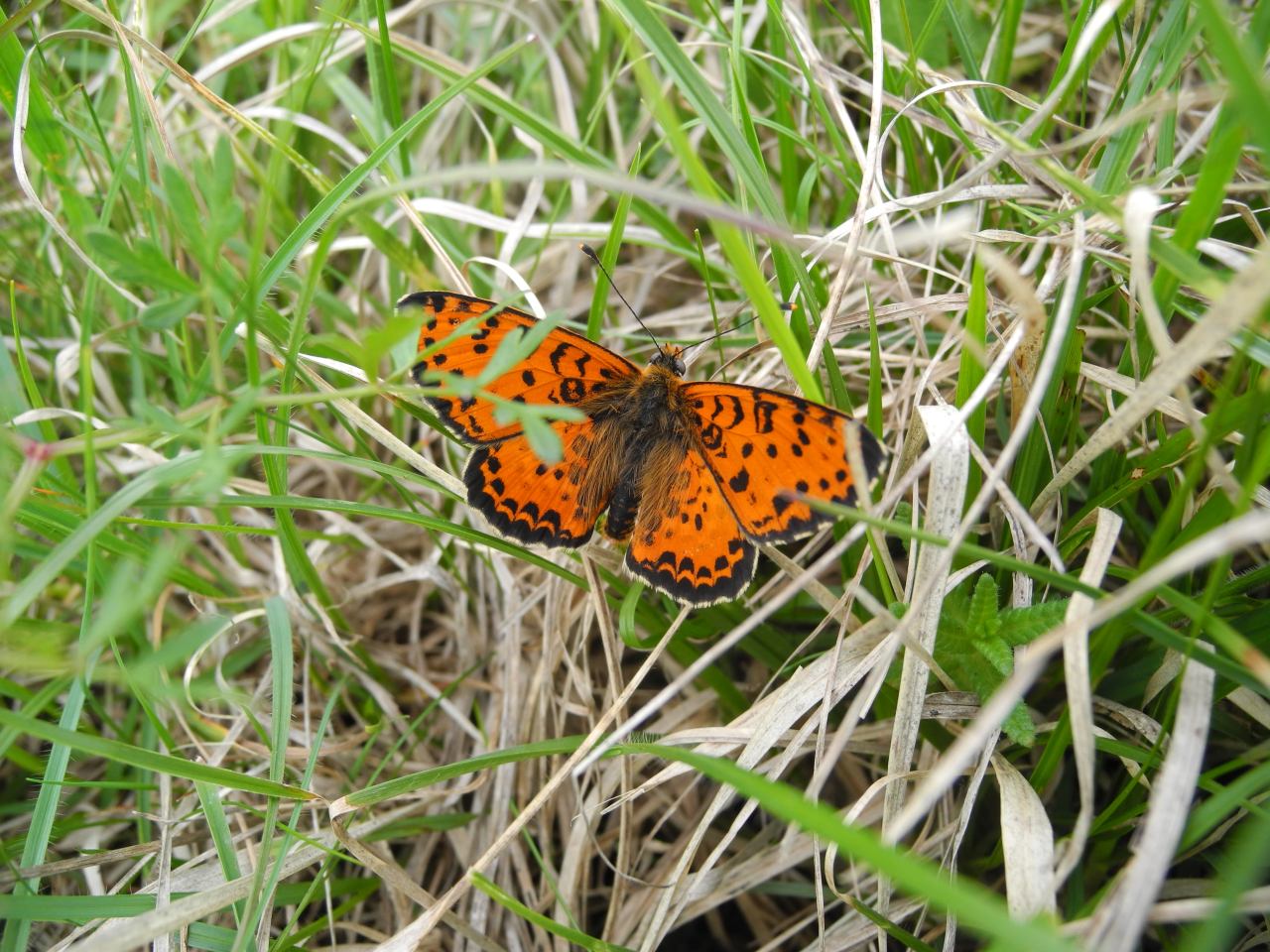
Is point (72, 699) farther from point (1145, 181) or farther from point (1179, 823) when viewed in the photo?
point (1145, 181)

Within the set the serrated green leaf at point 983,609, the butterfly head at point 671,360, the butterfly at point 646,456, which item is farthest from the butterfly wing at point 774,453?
the serrated green leaf at point 983,609

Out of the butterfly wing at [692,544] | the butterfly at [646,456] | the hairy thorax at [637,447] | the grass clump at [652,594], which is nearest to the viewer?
the grass clump at [652,594]

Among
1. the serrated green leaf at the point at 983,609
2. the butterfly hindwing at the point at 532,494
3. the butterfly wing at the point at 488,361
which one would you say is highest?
the butterfly wing at the point at 488,361

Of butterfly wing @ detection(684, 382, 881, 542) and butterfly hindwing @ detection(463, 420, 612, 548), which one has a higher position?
butterfly wing @ detection(684, 382, 881, 542)

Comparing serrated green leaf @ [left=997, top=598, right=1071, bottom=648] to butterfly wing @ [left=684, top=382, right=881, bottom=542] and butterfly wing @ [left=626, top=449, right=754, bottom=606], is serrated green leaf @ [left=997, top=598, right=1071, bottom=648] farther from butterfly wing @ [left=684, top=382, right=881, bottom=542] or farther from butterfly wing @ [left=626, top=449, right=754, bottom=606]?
butterfly wing @ [left=626, top=449, right=754, bottom=606]

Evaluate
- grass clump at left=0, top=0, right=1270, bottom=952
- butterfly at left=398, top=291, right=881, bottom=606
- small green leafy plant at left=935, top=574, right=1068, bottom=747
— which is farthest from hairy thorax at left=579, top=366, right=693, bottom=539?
small green leafy plant at left=935, top=574, right=1068, bottom=747

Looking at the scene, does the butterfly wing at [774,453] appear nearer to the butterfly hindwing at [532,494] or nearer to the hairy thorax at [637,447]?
the hairy thorax at [637,447]

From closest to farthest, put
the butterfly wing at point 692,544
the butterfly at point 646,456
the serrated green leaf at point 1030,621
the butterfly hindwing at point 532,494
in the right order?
the serrated green leaf at point 1030,621
the butterfly at point 646,456
the butterfly wing at point 692,544
the butterfly hindwing at point 532,494
